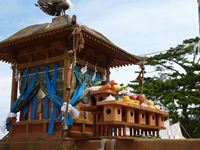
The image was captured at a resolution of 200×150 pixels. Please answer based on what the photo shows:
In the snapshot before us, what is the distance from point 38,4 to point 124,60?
3469 mm

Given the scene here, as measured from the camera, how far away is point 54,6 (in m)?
10.4

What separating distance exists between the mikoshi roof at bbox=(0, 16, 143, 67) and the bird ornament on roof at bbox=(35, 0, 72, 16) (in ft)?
1.73

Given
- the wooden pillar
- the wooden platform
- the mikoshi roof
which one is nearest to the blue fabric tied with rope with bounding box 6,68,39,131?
the wooden pillar

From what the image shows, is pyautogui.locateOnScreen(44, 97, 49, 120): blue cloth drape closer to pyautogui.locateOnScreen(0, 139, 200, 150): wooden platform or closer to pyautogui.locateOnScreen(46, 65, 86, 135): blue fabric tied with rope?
pyautogui.locateOnScreen(46, 65, 86, 135): blue fabric tied with rope

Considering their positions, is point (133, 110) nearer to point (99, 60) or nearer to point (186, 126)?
point (99, 60)

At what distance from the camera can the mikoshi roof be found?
8.34m

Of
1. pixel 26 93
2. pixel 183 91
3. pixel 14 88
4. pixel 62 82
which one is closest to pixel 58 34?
pixel 62 82

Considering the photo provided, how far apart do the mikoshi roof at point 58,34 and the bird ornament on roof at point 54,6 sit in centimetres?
53

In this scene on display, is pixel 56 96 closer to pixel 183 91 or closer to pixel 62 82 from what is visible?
pixel 62 82

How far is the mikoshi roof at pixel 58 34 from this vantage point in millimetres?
8344

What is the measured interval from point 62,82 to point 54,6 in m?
2.98

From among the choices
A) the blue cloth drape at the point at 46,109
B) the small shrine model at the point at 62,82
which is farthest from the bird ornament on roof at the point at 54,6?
the blue cloth drape at the point at 46,109

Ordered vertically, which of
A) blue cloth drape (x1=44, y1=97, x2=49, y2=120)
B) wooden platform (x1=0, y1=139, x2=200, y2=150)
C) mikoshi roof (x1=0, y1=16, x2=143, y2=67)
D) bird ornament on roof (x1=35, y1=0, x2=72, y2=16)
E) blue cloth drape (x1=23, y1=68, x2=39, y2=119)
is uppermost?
bird ornament on roof (x1=35, y1=0, x2=72, y2=16)

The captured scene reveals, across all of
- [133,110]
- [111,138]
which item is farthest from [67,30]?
[111,138]
